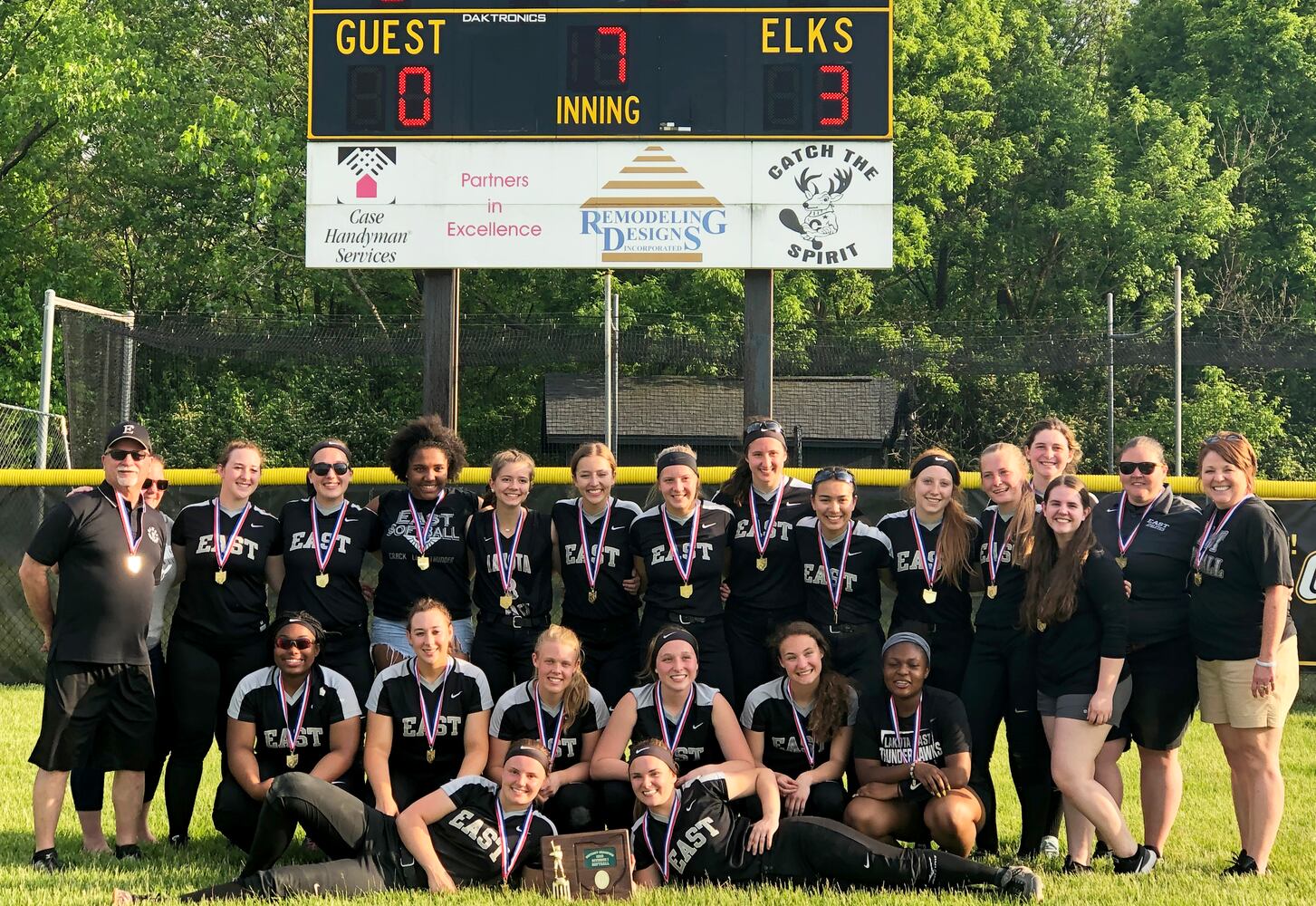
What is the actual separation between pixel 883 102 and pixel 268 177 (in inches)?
646

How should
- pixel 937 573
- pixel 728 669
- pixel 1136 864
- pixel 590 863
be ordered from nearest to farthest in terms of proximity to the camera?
pixel 590 863
pixel 1136 864
pixel 937 573
pixel 728 669

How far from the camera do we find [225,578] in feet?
20.5

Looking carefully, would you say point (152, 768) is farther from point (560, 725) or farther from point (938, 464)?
point (938, 464)

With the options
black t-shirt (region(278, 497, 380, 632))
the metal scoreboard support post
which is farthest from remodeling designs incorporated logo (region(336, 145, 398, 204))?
black t-shirt (region(278, 497, 380, 632))

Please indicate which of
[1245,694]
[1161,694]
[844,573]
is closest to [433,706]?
[844,573]

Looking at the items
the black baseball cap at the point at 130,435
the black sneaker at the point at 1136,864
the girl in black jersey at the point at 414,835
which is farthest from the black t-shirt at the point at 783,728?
the black baseball cap at the point at 130,435

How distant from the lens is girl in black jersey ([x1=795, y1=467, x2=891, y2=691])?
6.23m

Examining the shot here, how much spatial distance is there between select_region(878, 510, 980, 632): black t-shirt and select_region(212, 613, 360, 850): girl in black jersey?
8.13 ft

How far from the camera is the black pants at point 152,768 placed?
606 centimetres

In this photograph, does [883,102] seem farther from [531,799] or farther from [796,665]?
[531,799]

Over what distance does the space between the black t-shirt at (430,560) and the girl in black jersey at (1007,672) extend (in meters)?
2.37

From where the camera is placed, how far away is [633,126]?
11320 mm

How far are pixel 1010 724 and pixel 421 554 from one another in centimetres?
276

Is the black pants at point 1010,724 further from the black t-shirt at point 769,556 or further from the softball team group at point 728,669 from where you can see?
the black t-shirt at point 769,556
